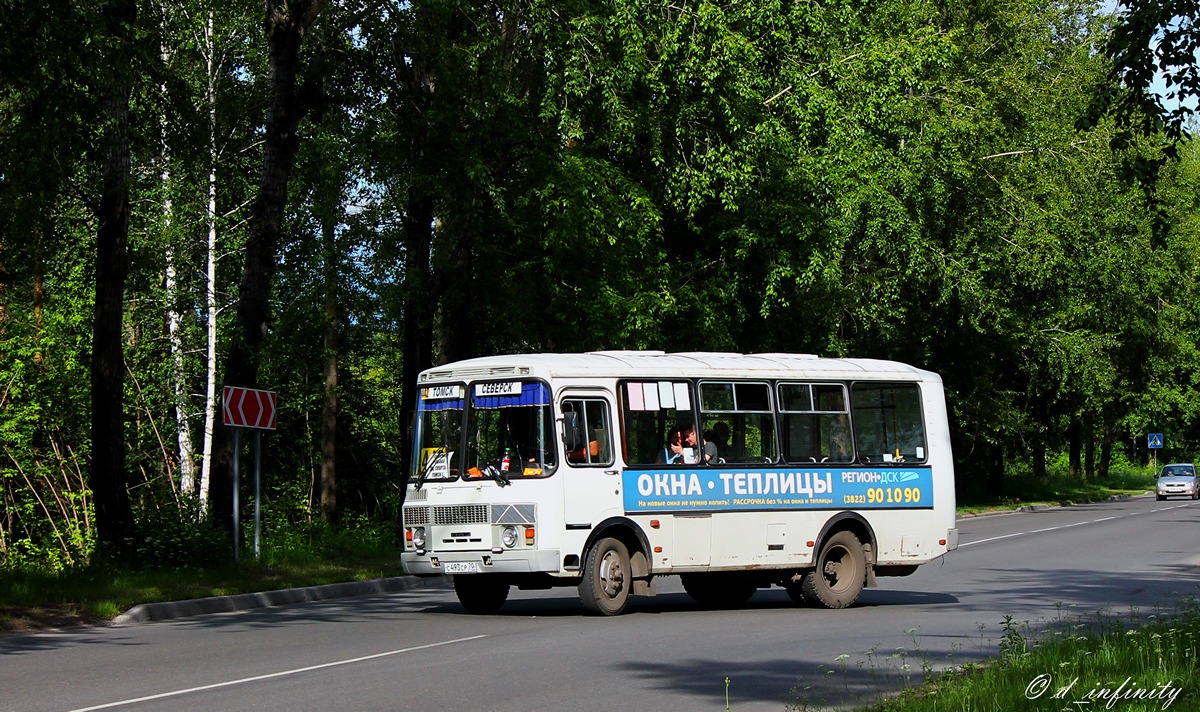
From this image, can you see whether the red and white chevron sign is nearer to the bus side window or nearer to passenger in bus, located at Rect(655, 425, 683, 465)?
the bus side window

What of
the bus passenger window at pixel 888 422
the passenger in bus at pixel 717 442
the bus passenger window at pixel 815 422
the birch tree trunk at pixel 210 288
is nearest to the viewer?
the passenger in bus at pixel 717 442

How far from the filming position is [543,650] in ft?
43.7

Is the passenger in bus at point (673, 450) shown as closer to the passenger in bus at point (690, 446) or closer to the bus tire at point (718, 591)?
the passenger in bus at point (690, 446)

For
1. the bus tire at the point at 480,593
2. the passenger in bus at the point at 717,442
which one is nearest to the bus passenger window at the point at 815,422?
the passenger in bus at the point at 717,442

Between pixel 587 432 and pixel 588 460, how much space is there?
0.33 m

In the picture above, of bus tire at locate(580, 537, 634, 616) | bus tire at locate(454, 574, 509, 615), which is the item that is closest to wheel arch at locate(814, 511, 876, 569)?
bus tire at locate(580, 537, 634, 616)

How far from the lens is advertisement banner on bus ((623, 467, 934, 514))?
1745 centimetres

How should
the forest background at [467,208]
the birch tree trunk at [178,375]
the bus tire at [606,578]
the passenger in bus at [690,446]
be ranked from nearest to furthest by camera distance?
the bus tire at [606,578], the passenger in bus at [690,446], the forest background at [467,208], the birch tree trunk at [178,375]

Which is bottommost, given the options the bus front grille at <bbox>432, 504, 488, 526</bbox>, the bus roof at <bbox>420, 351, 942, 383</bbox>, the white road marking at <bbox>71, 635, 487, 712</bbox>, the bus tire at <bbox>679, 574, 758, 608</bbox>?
the white road marking at <bbox>71, 635, 487, 712</bbox>

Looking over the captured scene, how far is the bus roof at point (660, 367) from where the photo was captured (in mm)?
17219

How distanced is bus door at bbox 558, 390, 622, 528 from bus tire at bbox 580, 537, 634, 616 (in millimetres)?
340

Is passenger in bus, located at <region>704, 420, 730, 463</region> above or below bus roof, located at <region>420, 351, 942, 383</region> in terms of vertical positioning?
below

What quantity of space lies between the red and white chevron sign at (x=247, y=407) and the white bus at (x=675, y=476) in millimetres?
5062

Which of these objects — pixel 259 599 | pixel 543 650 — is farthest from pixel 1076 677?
pixel 259 599
